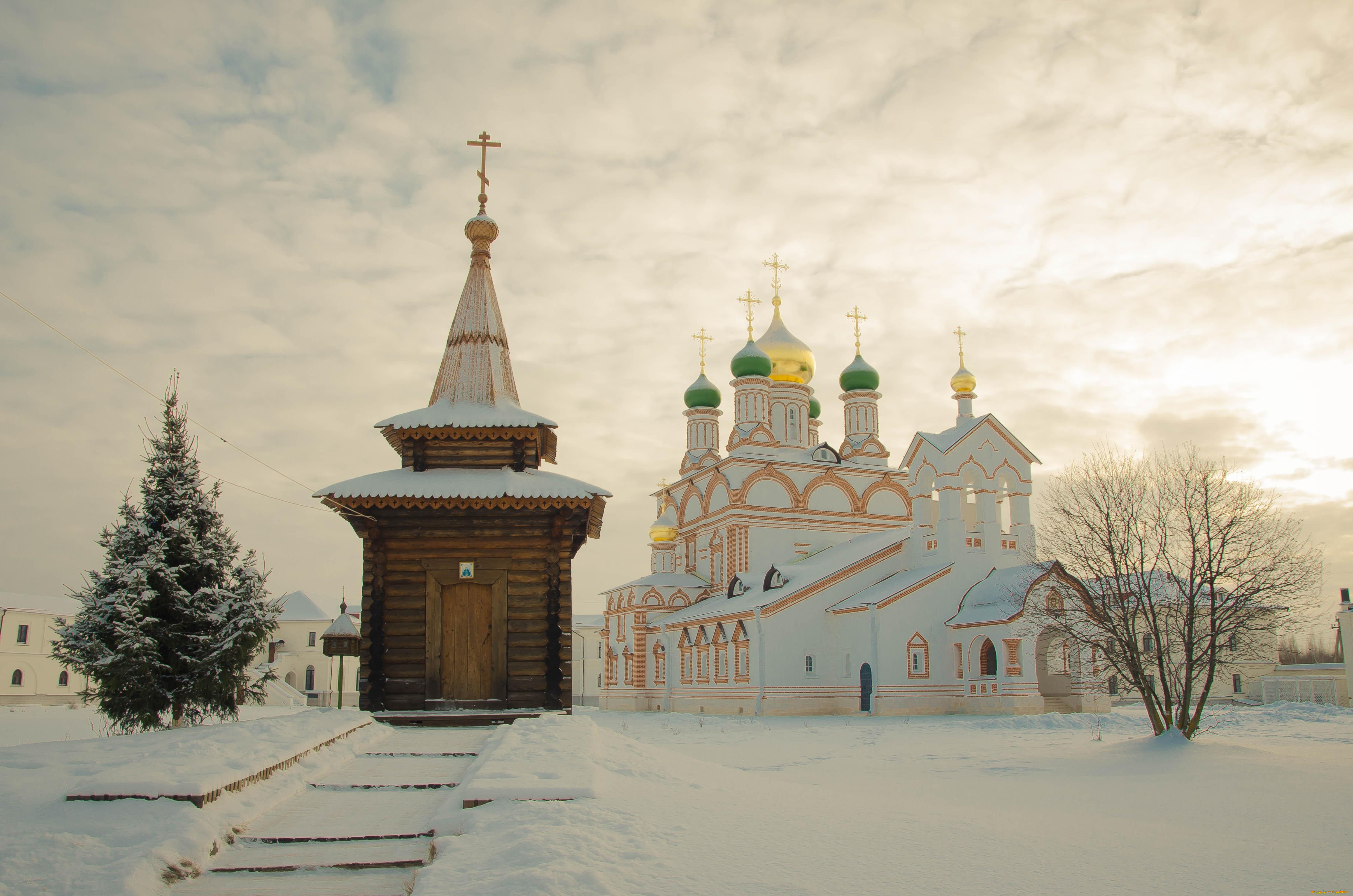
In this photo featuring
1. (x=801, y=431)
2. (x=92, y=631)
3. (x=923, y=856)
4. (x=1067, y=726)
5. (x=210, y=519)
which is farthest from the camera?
(x=801, y=431)

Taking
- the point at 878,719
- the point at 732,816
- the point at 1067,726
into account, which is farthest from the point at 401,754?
the point at 878,719

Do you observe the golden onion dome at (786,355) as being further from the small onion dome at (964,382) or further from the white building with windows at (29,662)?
the white building with windows at (29,662)

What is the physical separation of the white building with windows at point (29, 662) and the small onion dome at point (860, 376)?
123ft

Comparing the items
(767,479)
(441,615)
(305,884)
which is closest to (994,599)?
(767,479)

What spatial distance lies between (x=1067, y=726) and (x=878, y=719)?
24.3 feet

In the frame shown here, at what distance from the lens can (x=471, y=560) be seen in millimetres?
14039

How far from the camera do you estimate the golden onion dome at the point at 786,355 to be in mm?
43906

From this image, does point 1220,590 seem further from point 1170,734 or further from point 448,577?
point 448,577

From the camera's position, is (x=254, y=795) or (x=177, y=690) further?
(x=177, y=690)

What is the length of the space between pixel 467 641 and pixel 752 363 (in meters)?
29.7

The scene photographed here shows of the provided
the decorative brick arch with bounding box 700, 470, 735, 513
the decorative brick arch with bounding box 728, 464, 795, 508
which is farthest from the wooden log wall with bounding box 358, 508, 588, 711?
the decorative brick arch with bounding box 700, 470, 735, 513

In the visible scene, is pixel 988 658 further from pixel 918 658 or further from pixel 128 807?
pixel 128 807

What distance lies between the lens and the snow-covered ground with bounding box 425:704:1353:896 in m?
4.97

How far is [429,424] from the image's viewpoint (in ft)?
47.8
